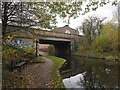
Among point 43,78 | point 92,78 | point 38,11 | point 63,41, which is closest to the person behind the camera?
point 38,11

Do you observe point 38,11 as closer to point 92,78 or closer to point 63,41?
point 92,78

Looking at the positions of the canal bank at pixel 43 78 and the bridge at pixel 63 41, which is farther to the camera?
the bridge at pixel 63 41

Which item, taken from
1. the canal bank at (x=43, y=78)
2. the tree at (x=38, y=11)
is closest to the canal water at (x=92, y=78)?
the canal bank at (x=43, y=78)

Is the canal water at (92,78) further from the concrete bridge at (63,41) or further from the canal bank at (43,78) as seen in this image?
the concrete bridge at (63,41)

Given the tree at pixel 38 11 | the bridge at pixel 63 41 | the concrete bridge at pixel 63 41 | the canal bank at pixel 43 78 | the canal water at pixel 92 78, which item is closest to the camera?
the tree at pixel 38 11

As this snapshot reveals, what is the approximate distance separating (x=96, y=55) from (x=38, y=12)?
81.6 ft

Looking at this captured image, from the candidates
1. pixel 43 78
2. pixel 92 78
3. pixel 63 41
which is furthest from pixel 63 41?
pixel 43 78

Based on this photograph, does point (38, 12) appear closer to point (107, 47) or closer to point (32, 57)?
point (32, 57)

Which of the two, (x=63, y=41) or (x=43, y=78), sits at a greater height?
(x=63, y=41)

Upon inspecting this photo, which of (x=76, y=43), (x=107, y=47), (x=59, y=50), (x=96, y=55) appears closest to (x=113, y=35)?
(x=107, y=47)

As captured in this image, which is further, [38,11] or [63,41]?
[63,41]

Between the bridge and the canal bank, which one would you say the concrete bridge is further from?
the canal bank

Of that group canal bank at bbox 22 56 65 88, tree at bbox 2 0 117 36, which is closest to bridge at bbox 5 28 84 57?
canal bank at bbox 22 56 65 88

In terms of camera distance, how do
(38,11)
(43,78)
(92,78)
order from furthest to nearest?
(92,78) < (43,78) < (38,11)
